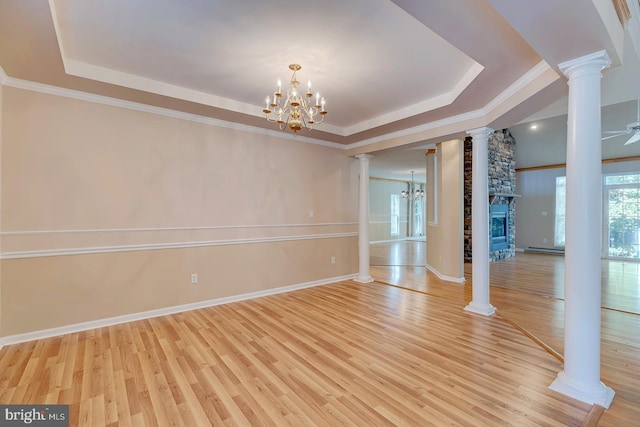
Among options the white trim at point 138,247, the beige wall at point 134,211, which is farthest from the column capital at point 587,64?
the white trim at point 138,247

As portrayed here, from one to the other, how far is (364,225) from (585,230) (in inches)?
146

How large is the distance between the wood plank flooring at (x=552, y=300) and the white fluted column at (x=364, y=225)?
509 millimetres

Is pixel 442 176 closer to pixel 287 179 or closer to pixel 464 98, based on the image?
pixel 464 98

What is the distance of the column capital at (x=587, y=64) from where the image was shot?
1952 millimetres

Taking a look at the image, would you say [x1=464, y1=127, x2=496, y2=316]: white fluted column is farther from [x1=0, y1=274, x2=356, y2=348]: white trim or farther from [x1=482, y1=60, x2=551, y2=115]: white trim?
[x1=0, y1=274, x2=356, y2=348]: white trim

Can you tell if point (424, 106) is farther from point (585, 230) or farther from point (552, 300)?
point (552, 300)

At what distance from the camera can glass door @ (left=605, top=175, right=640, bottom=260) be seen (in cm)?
757

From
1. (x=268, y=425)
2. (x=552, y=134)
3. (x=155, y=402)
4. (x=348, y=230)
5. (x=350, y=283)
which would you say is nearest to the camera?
(x=268, y=425)

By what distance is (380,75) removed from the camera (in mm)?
3012

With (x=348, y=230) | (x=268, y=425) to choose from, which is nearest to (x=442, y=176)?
(x=348, y=230)

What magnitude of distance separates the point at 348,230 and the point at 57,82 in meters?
4.59

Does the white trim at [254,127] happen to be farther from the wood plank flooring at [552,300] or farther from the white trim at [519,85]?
the wood plank flooring at [552,300]

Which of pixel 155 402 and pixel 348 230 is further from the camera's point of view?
pixel 348 230

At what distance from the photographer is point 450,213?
5.58 m
